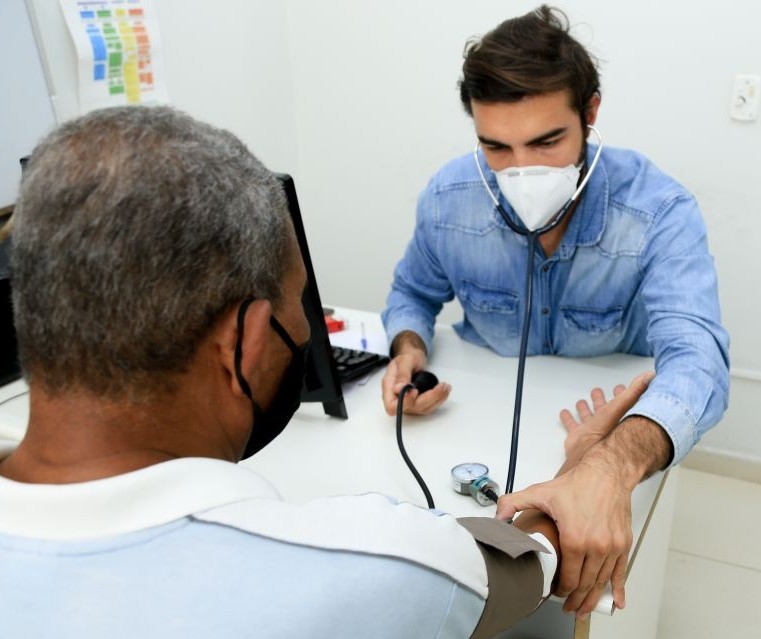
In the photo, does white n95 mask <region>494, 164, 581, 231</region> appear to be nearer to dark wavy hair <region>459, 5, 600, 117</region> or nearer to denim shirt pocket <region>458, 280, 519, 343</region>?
dark wavy hair <region>459, 5, 600, 117</region>

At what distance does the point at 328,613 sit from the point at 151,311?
0.25m

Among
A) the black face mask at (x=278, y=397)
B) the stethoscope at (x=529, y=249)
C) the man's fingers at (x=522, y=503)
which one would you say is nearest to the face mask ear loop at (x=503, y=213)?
the stethoscope at (x=529, y=249)

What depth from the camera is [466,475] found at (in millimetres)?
1067

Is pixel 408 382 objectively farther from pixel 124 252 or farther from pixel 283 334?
pixel 124 252

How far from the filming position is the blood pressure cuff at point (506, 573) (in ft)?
2.27

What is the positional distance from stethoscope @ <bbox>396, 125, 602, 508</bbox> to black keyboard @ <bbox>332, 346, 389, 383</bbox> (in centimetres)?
14

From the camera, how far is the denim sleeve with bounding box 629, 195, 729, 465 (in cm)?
109

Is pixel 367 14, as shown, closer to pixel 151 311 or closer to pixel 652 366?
pixel 652 366

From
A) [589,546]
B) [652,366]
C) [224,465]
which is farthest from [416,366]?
[224,465]

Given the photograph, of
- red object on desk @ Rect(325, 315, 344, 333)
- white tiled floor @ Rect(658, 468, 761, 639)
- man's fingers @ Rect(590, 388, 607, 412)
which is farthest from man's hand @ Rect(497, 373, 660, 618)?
white tiled floor @ Rect(658, 468, 761, 639)

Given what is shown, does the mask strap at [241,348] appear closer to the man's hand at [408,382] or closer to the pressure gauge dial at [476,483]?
the pressure gauge dial at [476,483]

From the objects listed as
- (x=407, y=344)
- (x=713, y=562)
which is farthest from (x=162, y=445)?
(x=713, y=562)

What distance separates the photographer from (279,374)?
741mm

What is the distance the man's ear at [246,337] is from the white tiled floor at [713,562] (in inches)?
59.9
